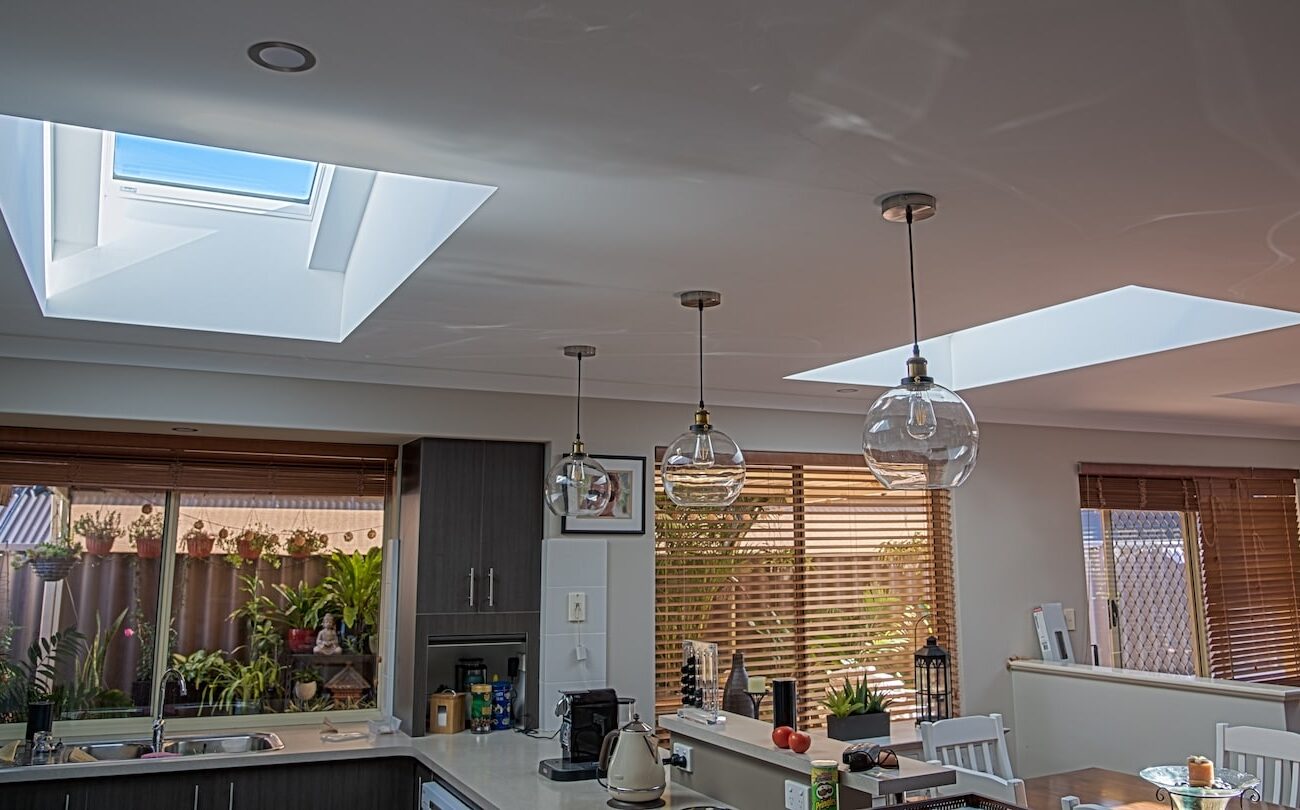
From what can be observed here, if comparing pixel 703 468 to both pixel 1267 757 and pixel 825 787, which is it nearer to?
pixel 825 787

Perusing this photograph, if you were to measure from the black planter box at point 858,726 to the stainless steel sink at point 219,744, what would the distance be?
A: 2334mm

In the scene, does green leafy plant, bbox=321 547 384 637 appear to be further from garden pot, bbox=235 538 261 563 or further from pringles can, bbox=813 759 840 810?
pringles can, bbox=813 759 840 810

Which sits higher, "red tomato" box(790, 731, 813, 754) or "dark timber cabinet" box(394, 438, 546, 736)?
"dark timber cabinet" box(394, 438, 546, 736)

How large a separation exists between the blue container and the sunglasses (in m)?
1.92

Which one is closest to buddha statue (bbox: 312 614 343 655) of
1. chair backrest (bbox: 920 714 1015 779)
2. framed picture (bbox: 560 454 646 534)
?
framed picture (bbox: 560 454 646 534)

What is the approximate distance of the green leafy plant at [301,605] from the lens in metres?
4.64

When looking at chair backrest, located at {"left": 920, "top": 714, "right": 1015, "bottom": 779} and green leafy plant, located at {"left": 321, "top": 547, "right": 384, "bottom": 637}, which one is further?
green leafy plant, located at {"left": 321, "top": 547, "right": 384, "bottom": 637}

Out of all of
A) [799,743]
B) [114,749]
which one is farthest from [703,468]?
[114,749]

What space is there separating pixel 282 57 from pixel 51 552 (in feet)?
11.5

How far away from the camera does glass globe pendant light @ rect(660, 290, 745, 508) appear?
297 centimetres

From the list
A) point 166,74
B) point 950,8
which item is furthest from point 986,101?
point 166,74

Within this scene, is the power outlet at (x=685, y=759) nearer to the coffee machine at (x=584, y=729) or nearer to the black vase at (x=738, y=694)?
the coffee machine at (x=584, y=729)

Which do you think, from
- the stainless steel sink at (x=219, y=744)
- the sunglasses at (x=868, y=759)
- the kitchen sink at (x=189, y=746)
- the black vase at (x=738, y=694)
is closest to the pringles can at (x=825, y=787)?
the sunglasses at (x=868, y=759)

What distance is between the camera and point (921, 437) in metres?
2.14
